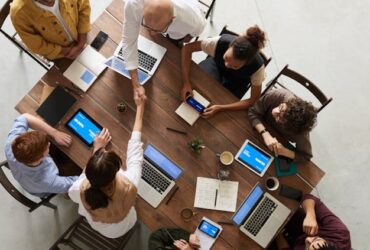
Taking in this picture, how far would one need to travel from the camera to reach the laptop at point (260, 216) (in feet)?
7.68

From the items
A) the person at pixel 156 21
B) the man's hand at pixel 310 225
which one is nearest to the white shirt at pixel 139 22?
the person at pixel 156 21

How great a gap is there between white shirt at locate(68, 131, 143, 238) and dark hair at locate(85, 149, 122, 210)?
223mm

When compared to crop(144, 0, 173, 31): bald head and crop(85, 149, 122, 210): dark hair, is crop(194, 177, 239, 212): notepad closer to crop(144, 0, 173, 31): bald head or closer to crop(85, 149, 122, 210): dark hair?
crop(85, 149, 122, 210): dark hair

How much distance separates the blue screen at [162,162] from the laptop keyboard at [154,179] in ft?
0.16

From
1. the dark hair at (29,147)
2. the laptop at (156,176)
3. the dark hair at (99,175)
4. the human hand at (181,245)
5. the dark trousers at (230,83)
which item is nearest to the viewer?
the dark hair at (99,175)

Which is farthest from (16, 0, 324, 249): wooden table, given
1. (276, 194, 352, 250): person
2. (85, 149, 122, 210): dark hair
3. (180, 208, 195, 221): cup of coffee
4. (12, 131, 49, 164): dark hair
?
(85, 149, 122, 210): dark hair

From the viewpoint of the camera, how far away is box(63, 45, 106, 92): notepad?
247 centimetres

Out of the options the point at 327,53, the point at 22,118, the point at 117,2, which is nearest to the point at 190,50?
the point at 117,2

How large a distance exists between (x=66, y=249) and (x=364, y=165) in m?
2.89

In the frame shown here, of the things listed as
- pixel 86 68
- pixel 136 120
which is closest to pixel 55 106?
pixel 86 68

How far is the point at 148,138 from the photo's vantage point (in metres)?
2.43

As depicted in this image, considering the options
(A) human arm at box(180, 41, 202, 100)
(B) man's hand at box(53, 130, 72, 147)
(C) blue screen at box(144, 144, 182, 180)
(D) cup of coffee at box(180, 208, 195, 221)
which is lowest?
(B) man's hand at box(53, 130, 72, 147)

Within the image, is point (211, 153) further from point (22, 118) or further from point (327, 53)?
point (327, 53)

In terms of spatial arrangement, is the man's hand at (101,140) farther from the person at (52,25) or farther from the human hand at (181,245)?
the human hand at (181,245)
